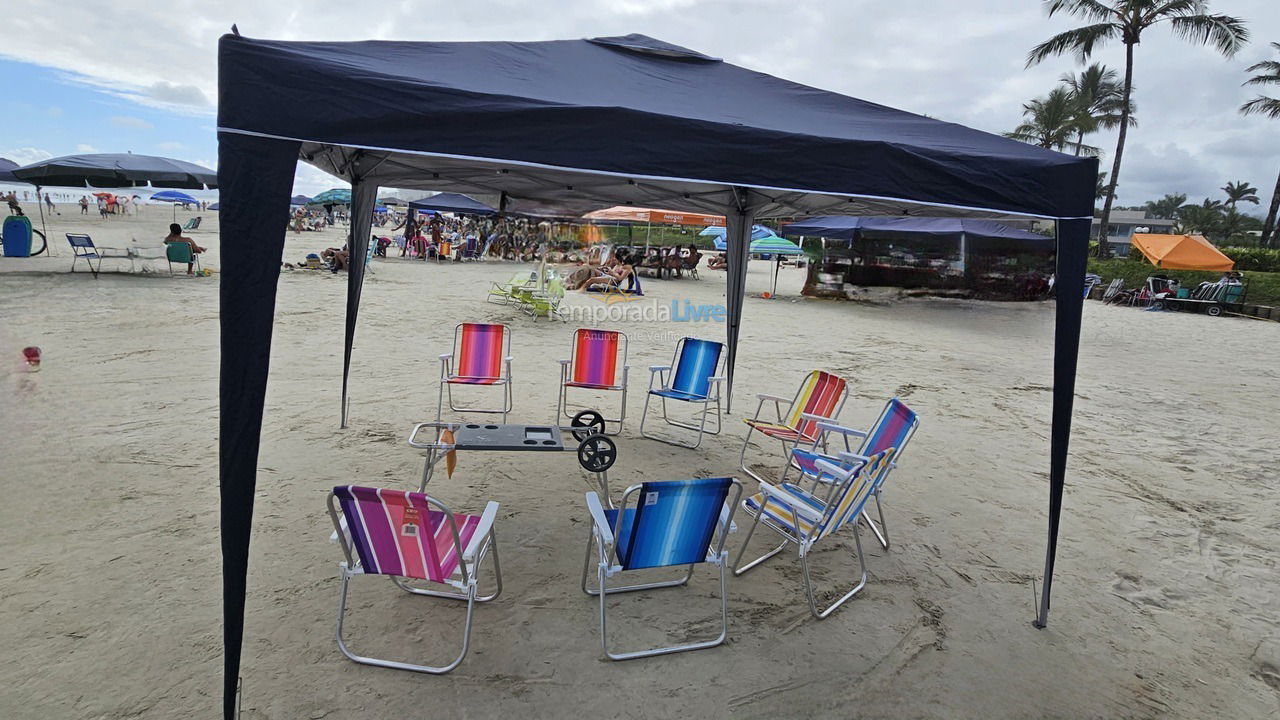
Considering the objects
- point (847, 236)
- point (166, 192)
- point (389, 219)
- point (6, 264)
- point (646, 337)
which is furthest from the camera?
point (389, 219)

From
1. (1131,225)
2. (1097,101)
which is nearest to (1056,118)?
Result: (1097,101)

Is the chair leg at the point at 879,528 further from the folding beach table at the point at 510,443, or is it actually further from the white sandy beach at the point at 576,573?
the folding beach table at the point at 510,443

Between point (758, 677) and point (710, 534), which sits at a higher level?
point (710, 534)

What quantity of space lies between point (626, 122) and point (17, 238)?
58.1 feet

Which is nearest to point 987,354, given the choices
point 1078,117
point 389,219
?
point 1078,117

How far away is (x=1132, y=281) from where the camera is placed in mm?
20500

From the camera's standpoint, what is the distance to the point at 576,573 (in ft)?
10.5

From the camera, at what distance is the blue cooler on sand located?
13.6m

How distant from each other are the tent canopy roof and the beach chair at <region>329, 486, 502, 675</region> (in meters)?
1.23

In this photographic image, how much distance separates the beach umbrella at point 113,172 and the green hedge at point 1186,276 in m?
25.6

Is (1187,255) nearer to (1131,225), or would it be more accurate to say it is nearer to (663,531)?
(663,531)

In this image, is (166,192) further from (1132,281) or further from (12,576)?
(1132,281)

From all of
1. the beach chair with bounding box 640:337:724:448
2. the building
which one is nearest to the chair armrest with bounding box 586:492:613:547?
the beach chair with bounding box 640:337:724:448

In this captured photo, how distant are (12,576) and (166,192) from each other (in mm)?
42044
